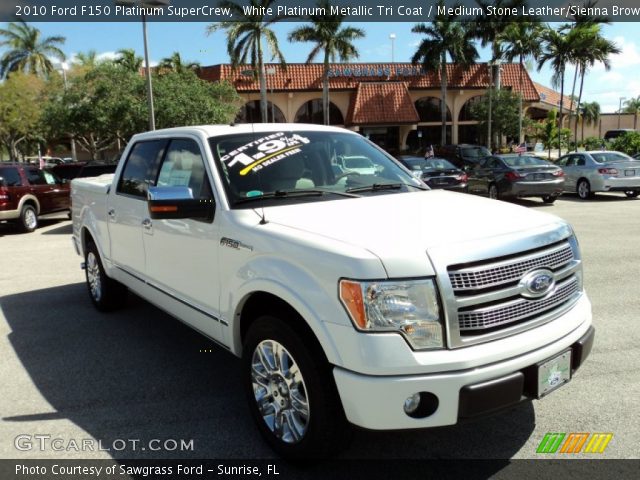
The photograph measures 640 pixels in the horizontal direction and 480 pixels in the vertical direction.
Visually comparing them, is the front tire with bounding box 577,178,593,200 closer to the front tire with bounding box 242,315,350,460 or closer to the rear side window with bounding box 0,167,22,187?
the rear side window with bounding box 0,167,22,187

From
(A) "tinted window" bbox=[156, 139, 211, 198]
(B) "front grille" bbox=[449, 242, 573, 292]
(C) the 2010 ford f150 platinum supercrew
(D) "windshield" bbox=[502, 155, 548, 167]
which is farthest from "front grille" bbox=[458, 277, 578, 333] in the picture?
(D) "windshield" bbox=[502, 155, 548, 167]

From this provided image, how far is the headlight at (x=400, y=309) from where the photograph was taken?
252 centimetres

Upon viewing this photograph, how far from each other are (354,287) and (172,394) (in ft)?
7.12

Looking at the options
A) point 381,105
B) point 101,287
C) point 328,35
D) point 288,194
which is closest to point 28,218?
point 101,287

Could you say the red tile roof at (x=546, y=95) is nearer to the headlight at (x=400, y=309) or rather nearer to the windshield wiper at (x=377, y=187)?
the windshield wiper at (x=377, y=187)

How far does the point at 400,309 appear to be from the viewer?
2.53m

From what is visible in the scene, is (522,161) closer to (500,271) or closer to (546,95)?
(500,271)

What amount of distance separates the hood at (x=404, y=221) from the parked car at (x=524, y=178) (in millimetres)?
12987

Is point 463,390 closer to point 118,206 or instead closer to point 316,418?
point 316,418

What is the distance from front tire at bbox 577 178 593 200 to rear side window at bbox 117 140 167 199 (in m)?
16.2

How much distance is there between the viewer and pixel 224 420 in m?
3.63

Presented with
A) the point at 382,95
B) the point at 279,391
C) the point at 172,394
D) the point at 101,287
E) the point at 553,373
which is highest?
the point at 382,95

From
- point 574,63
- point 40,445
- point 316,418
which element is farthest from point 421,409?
point 574,63

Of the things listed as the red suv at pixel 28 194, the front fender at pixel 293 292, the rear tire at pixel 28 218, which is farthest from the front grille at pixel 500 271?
the rear tire at pixel 28 218
